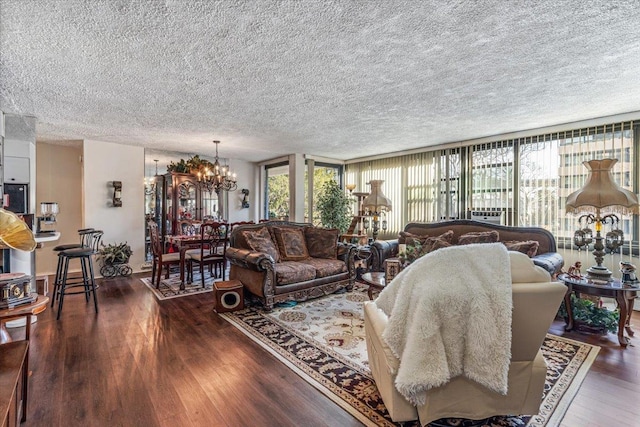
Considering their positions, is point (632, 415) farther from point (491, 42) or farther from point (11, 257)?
point (11, 257)

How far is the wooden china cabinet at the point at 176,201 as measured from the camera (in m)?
6.50

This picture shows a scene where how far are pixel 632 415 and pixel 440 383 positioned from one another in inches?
55.8

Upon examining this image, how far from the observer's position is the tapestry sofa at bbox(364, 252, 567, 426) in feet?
4.89

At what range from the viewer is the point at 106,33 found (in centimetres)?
208

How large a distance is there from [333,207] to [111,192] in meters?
4.29

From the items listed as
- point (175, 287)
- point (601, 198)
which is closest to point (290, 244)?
point (175, 287)

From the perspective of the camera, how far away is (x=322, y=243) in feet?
15.5

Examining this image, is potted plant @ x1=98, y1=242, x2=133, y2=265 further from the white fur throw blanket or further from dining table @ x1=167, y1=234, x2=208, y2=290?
the white fur throw blanket

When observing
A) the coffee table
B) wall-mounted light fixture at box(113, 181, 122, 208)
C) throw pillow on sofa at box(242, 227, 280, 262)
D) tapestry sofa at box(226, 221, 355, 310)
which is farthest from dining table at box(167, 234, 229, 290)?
the coffee table

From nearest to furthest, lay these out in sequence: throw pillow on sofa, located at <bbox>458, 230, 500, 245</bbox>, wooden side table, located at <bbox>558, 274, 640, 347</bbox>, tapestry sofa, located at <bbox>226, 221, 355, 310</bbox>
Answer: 1. wooden side table, located at <bbox>558, 274, 640, 347</bbox>
2. tapestry sofa, located at <bbox>226, 221, 355, 310</bbox>
3. throw pillow on sofa, located at <bbox>458, 230, 500, 245</bbox>

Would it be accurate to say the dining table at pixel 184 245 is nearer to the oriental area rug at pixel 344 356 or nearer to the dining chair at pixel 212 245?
the dining chair at pixel 212 245

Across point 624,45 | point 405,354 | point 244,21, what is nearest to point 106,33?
point 244,21

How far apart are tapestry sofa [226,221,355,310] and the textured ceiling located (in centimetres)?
159

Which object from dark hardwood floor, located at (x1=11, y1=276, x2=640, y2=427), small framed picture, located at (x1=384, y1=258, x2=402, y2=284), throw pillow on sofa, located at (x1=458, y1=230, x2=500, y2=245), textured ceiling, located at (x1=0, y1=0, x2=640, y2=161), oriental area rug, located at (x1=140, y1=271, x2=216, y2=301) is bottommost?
dark hardwood floor, located at (x1=11, y1=276, x2=640, y2=427)
